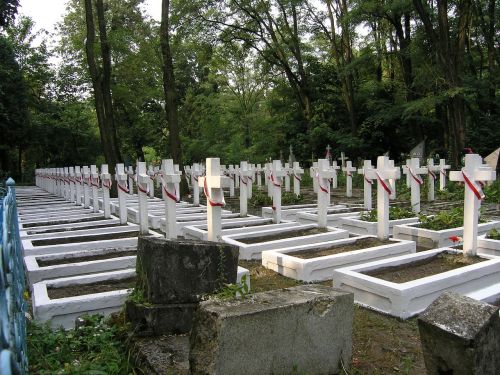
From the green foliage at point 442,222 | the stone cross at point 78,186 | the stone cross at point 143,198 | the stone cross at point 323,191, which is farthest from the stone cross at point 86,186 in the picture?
the green foliage at point 442,222

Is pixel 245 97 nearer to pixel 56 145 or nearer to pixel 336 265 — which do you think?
pixel 56 145

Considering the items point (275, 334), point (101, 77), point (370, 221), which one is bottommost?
point (370, 221)

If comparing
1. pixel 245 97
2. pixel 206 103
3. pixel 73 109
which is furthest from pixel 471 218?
pixel 73 109

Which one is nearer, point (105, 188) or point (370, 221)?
point (370, 221)

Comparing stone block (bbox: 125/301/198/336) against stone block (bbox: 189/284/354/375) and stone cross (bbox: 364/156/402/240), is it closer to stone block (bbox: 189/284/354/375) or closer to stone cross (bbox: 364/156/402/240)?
stone block (bbox: 189/284/354/375)

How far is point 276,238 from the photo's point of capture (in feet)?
25.3

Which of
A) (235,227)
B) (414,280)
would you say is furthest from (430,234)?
(235,227)

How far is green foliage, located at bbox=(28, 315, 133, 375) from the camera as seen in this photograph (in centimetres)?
301

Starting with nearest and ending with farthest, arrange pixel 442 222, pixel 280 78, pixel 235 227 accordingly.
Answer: pixel 442 222 < pixel 235 227 < pixel 280 78

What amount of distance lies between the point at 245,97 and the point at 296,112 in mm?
4011

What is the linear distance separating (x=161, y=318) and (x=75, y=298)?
1.29 m

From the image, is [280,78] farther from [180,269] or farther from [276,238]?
[180,269]

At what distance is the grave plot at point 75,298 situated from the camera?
4156 millimetres

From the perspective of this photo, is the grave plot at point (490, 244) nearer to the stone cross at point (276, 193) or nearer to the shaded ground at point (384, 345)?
the shaded ground at point (384, 345)
